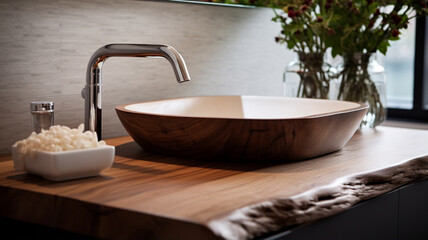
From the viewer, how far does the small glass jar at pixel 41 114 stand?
1.05 meters

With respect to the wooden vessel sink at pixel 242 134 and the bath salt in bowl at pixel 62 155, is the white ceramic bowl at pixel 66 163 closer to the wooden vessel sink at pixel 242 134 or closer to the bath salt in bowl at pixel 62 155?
the bath salt in bowl at pixel 62 155

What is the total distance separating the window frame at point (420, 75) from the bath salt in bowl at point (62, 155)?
1.76m

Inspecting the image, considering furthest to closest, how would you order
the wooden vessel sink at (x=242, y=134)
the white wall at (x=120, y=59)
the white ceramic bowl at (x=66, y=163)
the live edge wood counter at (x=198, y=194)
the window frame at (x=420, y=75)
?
the window frame at (x=420, y=75) < the white wall at (x=120, y=59) < the wooden vessel sink at (x=242, y=134) < the white ceramic bowl at (x=66, y=163) < the live edge wood counter at (x=198, y=194)

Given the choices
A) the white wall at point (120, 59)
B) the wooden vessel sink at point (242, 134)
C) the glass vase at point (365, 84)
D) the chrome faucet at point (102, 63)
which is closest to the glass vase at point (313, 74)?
the glass vase at point (365, 84)

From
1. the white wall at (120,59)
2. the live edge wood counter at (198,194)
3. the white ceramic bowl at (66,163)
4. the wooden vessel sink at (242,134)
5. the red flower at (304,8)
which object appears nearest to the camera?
the live edge wood counter at (198,194)

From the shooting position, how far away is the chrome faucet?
1.03 metres

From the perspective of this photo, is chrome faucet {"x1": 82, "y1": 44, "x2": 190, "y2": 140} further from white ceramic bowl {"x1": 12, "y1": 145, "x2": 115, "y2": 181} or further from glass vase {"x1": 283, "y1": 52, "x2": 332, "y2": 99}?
glass vase {"x1": 283, "y1": 52, "x2": 332, "y2": 99}

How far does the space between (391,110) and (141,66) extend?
1390 millimetres

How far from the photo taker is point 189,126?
1011 millimetres

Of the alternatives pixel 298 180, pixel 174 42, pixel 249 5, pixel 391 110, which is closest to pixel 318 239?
pixel 298 180

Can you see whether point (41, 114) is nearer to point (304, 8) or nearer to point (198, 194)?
point (198, 194)

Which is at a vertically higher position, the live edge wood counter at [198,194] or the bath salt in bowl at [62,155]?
the bath salt in bowl at [62,155]

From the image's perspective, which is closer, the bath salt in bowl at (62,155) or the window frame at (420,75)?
the bath salt in bowl at (62,155)

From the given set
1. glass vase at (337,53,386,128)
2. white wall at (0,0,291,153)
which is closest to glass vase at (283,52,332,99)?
glass vase at (337,53,386,128)
